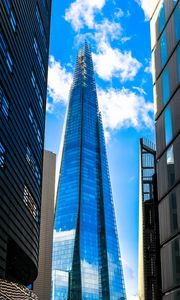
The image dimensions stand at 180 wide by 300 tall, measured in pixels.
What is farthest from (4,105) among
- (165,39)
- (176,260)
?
(176,260)

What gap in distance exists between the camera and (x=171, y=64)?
2550 centimetres

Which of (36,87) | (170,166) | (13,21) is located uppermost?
(36,87)

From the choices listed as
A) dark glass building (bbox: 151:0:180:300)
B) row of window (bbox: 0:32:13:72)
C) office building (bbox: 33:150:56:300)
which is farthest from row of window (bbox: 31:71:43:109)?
office building (bbox: 33:150:56:300)

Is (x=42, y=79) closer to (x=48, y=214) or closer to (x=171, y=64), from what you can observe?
(x=171, y=64)

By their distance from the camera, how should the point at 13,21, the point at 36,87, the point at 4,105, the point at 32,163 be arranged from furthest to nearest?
the point at 36,87
the point at 32,163
the point at 13,21
the point at 4,105

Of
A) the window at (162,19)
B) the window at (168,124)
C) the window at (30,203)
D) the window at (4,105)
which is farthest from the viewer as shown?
the window at (30,203)

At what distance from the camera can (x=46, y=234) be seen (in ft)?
307

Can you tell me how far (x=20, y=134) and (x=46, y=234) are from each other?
54.8 meters

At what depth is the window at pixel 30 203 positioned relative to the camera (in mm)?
43250

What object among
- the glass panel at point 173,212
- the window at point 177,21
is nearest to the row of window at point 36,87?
the window at point 177,21

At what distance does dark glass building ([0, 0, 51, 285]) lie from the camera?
3603 cm

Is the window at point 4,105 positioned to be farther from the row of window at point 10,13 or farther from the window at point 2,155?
the row of window at point 10,13

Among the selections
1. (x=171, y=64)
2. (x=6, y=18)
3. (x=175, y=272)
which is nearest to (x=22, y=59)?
(x=6, y=18)

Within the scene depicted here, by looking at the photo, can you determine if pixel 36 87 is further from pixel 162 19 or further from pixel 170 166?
pixel 170 166
